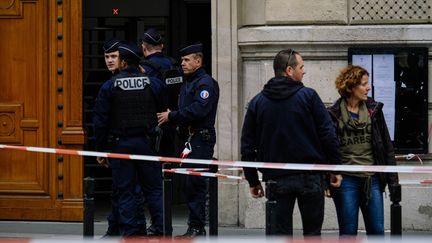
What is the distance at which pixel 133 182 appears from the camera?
38.7ft

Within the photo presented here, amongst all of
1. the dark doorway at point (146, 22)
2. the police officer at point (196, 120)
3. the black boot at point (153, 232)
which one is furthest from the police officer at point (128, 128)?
the dark doorway at point (146, 22)

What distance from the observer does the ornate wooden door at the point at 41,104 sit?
47.7 feet

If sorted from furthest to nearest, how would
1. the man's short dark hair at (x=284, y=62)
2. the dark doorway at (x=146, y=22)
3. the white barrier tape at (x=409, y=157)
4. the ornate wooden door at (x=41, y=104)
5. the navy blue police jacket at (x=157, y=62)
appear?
the dark doorway at (x=146, y=22)
the ornate wooden door at (x=41, y=104)
the white barrier tape at (x=409, y=157)
the navy blue police jacket at (x=157, y=62)
the man's short dark hair at (x=284, y=62)

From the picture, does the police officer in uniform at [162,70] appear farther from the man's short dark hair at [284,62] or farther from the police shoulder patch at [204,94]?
the man's short dark hair at [284,62]

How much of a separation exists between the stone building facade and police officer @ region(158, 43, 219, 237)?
142 centimetres

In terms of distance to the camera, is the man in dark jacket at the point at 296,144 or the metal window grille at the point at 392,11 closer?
the man in dark jacket at the point at 296,144

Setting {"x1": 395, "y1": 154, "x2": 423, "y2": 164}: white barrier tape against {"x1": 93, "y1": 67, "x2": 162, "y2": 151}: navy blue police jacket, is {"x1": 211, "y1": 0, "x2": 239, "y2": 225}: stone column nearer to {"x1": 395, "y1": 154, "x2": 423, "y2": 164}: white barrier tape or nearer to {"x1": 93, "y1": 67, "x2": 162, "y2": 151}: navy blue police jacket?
{"x1": 395, "y1": 154, "x2": 423, "y2": 164}: white barrier tape

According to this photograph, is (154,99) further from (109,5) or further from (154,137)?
(109,5)

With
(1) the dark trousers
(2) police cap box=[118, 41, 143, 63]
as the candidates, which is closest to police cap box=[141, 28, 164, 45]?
(2) police cap box=[118, 41, 143, 63]

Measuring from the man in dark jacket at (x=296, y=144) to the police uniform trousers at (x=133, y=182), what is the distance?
2143mm

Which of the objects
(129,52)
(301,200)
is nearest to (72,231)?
(129,52)

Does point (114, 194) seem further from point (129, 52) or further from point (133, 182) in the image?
point (129, 52)

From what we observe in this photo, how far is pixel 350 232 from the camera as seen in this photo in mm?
10320

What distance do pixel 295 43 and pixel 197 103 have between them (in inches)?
75.9
